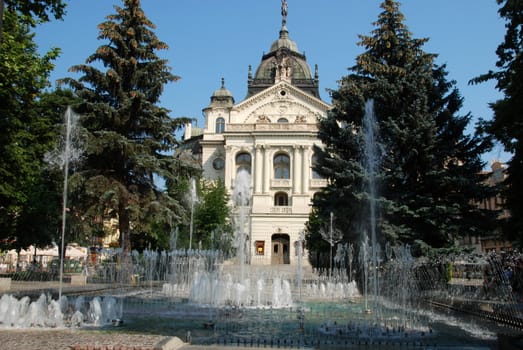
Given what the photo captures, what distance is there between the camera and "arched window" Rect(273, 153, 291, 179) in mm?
52062

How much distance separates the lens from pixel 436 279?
17906mm

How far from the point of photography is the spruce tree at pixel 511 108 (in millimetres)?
11945

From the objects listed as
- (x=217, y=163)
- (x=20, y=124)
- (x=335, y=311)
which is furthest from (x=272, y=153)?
(x=335, y=311)

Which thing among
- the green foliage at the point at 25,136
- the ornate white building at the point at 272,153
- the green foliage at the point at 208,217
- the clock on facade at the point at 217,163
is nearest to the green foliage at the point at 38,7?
the green foliage at the point at 25,136

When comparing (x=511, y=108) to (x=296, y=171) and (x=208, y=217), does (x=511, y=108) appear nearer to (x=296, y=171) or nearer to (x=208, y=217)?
(x=208, y=217)

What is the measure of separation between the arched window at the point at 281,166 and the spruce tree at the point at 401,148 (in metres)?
29.6

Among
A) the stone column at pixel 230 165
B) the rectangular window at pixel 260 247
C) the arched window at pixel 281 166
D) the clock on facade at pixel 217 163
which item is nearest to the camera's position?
the rectangular window at pixel 260 247

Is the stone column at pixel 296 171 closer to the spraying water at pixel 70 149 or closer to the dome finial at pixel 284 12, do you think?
the dome finial at pixel 284 12

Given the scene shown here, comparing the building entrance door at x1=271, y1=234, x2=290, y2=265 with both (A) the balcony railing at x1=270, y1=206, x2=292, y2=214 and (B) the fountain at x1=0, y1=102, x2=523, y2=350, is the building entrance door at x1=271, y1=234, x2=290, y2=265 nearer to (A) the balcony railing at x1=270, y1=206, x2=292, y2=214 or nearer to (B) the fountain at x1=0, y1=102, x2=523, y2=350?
(A) the balcony railing at x1=270, y1=206, x2=292, y2=214

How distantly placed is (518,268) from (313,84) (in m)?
44.1

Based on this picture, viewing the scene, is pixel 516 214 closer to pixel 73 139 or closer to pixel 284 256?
pixel 73 139

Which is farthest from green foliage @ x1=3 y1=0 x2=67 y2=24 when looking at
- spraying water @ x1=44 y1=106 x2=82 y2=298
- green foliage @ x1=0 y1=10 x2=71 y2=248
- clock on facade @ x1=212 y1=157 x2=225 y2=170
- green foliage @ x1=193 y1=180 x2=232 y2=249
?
clock on facade @ x1=212 y1=157 x2=225 y2=170

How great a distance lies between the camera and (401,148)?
63.0ft

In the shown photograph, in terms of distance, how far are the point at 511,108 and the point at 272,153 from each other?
130ft
